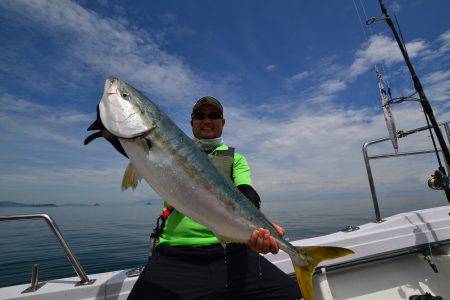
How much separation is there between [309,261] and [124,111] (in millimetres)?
2663

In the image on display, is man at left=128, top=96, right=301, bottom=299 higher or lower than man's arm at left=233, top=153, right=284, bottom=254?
lower

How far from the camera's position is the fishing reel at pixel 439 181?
5.50m

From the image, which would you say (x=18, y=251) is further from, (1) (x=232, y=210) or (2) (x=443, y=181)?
(2) (x=443, y=181)

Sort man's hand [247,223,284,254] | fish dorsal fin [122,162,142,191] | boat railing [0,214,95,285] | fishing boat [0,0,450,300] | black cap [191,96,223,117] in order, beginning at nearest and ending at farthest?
fish dorsal fin [122,162,142,191] → man's hand [247,223,284,254] → boat railing [0,214,95,285] → black cap [191,96,223,117] → fishing boat [0,0,450,300]

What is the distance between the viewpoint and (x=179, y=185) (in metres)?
2.45

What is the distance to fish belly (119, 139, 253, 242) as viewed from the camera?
2.44 m

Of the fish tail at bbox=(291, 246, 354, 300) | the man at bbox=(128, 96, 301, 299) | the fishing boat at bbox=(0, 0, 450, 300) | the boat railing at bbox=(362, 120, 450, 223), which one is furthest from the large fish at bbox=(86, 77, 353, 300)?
the boat railing at bbox=(362, 120, 450, 223)

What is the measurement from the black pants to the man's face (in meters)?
1.93

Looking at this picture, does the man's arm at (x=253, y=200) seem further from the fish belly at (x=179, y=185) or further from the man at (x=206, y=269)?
the fish belly at (x=179, y=185)

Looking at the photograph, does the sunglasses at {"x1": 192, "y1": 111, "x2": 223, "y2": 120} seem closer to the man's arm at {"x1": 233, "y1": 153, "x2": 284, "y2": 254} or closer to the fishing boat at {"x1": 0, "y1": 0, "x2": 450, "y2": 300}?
the man's arm at {"x1": 233, "y1": 153, "x2": 284, "y2": 254}

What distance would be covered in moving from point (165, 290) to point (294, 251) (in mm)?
1577

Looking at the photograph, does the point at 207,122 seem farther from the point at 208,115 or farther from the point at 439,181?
the point at 439,181

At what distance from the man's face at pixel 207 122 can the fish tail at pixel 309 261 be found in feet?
7.80

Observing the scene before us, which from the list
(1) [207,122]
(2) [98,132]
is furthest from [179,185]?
(1) [207,122]
